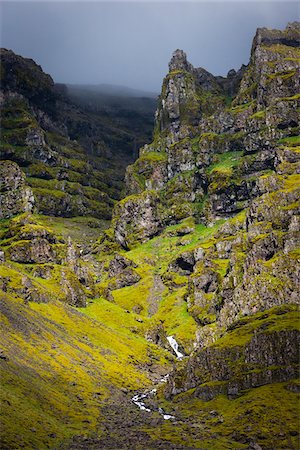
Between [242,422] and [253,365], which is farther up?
[253,365]

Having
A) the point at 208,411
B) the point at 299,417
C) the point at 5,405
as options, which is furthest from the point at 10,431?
the point at 299,417

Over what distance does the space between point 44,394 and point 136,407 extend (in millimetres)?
38428

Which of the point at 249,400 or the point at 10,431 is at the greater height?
the point at 10,431

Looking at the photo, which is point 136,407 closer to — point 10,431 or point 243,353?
point 243,353

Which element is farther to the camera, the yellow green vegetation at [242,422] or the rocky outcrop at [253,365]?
the rocky outcrop at [253,365]

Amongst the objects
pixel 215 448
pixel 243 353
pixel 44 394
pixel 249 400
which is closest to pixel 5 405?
pixel 44 394

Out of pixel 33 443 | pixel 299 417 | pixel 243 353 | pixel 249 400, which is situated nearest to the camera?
pixel 33 443

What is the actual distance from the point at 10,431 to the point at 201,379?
3488 inches

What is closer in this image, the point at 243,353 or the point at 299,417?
the point at 299,417

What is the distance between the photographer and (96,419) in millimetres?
169250

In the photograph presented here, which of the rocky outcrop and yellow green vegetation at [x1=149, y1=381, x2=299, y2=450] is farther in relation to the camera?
the rocky outcrop

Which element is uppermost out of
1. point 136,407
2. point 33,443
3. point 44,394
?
point 33,443

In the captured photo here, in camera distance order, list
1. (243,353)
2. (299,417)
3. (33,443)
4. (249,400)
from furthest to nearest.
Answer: (243,353)
(249,400)
(299,417)
(33,443)

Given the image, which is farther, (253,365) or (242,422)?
(253,365)
